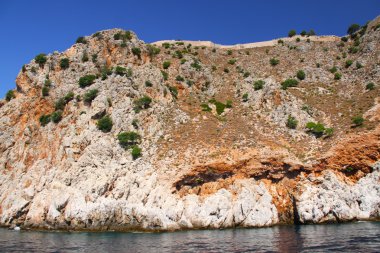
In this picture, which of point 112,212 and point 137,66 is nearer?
point 112,212

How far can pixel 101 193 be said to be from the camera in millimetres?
44156

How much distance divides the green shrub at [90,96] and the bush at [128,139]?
917 centimetres

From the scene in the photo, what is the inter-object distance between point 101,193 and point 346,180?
28682 mm

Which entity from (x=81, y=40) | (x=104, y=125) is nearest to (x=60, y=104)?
(x=104, y=125)

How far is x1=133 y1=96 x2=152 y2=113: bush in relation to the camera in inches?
2211

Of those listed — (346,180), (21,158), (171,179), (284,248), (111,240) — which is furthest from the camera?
(21,158)

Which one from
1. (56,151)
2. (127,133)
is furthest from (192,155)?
(56,151)

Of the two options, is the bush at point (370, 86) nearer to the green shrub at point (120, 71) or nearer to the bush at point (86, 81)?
the green shrub at point (120, 71)

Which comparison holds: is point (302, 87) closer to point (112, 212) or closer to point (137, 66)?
point (137, 66)

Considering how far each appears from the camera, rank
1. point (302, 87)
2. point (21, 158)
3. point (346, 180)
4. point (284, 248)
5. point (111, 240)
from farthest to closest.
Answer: point (302, 87), point (21, 158), point (346, 180), point (111, 240), point (284, 248)

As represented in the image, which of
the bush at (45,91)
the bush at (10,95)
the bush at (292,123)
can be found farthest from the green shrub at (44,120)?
the bush at (292,123)

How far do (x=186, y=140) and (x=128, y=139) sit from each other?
810cm

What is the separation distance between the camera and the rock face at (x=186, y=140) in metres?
41.4

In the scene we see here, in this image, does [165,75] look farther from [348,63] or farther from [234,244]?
[234,244]
